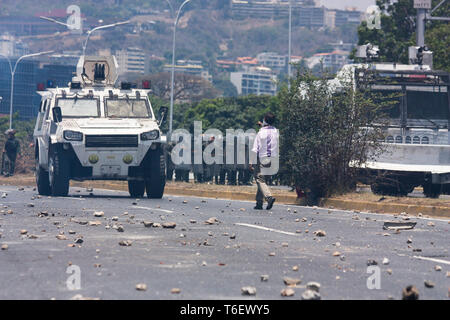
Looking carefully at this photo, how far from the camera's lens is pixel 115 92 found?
21234 millimetres

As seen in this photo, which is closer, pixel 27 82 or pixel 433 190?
pixel 433 190

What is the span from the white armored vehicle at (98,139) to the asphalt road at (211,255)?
4.38m

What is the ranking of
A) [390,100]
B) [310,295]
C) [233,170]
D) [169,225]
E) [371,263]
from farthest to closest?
[233,170] < [390,100] < [169,225] < [371,263] < [310,295]

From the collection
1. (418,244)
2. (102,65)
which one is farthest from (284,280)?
(102,65)

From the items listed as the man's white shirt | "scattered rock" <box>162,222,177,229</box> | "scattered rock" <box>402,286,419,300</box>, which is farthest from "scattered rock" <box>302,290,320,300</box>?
the man's white shirt

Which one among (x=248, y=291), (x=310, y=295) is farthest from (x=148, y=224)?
(x=310, y=295)

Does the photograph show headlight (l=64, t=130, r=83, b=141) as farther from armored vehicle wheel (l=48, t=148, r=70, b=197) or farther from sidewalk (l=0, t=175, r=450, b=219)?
sidewalk (l=0, t=175, r=450, b=219)

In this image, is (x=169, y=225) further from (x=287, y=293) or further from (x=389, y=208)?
(x=389, y=208)

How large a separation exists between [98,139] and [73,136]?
19.4 inches

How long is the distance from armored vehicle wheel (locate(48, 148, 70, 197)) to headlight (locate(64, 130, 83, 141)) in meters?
0.45

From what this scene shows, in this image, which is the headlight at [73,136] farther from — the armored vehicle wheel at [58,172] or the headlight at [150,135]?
the headlight at [150,135]

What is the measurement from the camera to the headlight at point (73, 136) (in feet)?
63.9

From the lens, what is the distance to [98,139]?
19578 mm
